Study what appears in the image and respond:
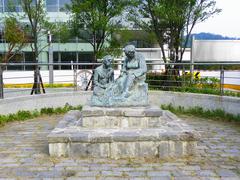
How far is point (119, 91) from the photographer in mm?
6738

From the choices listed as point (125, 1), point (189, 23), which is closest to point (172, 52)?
point (189, 23)

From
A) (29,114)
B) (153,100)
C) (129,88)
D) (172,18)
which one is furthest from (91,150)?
(172,18)

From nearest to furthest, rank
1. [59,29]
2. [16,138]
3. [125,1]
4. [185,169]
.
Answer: [185,169], [16,138], [125,1], [59,29]

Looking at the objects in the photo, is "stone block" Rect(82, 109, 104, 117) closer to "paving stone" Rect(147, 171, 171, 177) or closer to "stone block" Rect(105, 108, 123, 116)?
"stone block" Rect(105, 108, 123, 116)

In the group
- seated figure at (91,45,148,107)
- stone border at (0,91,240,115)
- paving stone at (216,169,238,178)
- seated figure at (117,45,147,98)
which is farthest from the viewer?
stone border at (0,91,240,115)

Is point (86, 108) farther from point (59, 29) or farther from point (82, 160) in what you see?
point (59, 29)

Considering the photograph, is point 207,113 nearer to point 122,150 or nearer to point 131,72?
point 131,72

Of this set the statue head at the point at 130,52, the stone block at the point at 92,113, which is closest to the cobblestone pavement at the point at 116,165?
the stone block at the point at 92,113

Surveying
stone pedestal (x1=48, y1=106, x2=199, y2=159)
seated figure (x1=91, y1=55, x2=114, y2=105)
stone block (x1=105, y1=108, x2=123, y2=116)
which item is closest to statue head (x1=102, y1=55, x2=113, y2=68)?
seated figure (x1=91, y1=55, x2=114, y2=105)

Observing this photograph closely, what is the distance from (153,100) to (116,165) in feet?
19.6

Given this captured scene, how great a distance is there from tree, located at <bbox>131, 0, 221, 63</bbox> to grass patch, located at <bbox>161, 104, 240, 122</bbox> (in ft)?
13.0

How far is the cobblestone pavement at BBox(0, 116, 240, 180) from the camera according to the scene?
465 centimetres

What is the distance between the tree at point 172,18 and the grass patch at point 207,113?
13.0 feet

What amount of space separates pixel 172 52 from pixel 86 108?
8.32 m
